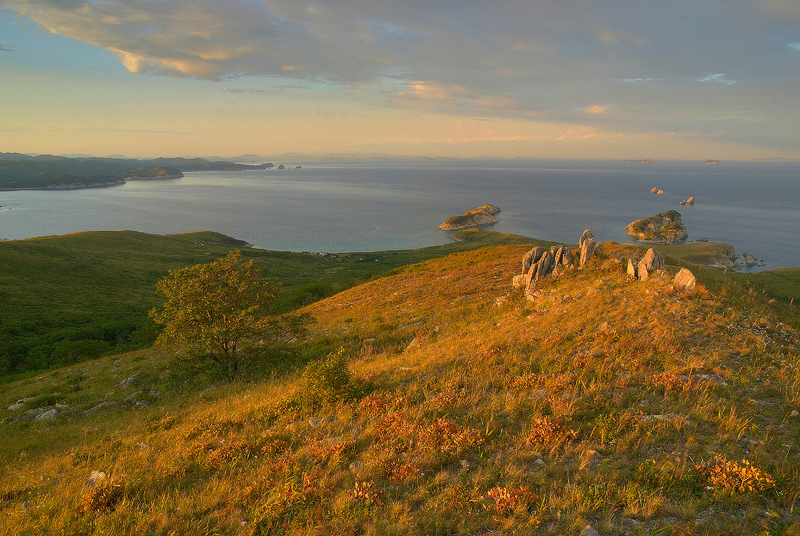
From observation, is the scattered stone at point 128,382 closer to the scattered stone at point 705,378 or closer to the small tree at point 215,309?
the small tree at point 215,309

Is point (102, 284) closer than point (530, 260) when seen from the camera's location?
No

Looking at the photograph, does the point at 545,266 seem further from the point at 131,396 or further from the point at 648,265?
the point at 131,396

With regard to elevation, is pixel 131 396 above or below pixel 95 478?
below

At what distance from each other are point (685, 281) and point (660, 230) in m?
185

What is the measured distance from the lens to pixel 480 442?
7.61 meters

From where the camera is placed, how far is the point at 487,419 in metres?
8.71

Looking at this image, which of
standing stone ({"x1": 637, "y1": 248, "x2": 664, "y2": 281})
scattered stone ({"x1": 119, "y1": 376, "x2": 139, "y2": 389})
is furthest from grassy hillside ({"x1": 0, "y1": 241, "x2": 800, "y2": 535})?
scattered stone ({"x1": 119, "y1": 376, "x2": 139, "y2": 389})

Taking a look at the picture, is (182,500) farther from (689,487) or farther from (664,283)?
(664,283)

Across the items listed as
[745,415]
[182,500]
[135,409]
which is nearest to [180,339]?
[135,409]

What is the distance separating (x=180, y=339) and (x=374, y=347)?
9643mm

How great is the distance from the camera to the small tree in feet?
57.4

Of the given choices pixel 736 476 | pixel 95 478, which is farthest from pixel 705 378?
pixel 95 478

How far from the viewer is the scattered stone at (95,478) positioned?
7715 millimetres

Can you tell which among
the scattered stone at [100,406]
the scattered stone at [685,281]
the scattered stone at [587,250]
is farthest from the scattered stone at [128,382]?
the scattered stone at [587,250]
